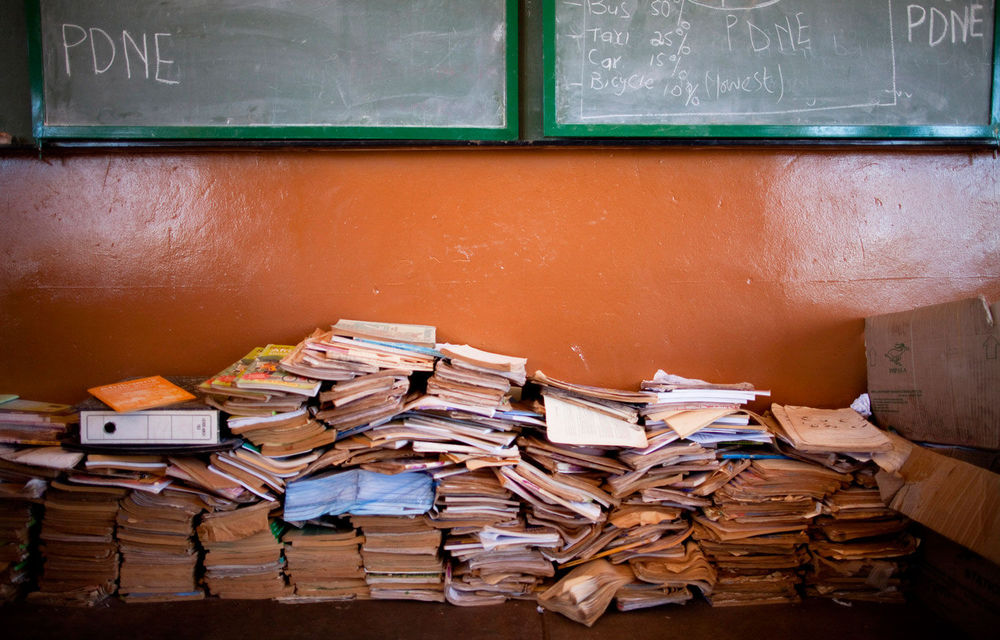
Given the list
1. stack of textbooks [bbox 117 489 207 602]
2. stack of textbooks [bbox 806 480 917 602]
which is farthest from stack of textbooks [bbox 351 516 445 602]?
stack of textbooks [bbox 806 480 917 602]

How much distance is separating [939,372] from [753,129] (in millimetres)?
1279

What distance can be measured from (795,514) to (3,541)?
3293 millimetres

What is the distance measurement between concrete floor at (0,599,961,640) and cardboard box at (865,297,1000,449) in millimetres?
771

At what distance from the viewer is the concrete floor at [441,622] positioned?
2029 millimetres

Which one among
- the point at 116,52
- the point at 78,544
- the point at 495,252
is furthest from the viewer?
the point at 495,252

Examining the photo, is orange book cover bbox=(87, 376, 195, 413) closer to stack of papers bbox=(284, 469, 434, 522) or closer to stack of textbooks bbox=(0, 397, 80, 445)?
stack of textbooks bbox=(0, 397, 80, 445)

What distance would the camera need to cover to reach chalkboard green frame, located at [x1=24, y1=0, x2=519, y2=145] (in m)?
2.32

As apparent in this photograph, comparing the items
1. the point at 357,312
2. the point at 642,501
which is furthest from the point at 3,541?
the point at 642,501

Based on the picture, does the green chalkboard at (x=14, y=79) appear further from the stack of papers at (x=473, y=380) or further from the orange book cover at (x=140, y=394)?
the stack of papers at (x=473, y=380)

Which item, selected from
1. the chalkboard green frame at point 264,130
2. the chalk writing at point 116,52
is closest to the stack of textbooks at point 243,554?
the chalkboard green frame at point 264,130

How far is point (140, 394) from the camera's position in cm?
209

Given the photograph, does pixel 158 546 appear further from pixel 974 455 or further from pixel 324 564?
pixel 974 455

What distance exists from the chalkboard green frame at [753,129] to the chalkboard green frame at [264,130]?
0.15m

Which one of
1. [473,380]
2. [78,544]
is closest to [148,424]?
[78,544]
